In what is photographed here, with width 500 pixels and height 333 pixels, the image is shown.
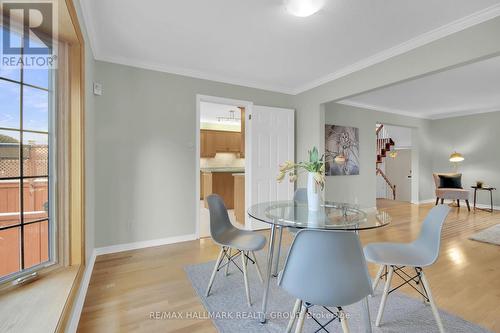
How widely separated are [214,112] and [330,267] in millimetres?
6131

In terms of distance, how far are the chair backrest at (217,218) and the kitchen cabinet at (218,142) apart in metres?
5.29

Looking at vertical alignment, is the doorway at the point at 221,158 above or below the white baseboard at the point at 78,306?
above

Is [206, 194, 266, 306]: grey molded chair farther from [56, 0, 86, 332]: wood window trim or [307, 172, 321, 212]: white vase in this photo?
[56, 0, 86, 332]: wood window trim

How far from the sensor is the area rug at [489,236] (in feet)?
11.9

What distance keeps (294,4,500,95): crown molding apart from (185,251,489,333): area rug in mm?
2525

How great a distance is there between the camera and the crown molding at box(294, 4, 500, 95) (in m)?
2.18

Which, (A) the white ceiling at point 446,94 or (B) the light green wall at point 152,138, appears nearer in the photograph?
(B) the light green wall at point 152,138

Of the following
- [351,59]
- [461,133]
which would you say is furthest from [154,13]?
[461,133]

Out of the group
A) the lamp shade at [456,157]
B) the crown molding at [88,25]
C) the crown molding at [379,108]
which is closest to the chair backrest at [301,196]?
the crown molding at [88,25]

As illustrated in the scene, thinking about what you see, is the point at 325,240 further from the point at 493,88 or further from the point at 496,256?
the point at 493,88

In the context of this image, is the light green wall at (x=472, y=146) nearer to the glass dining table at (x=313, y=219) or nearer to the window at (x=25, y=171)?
the glass dining table at (x=313, y=219)

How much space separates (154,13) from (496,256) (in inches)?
186

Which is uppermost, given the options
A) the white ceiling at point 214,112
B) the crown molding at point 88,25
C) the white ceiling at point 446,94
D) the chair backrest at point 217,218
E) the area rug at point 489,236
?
the white ceiling at point 214,112
